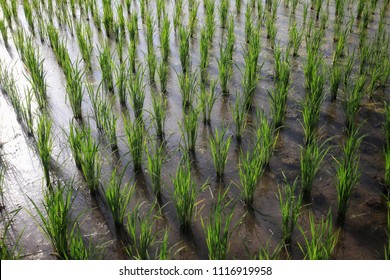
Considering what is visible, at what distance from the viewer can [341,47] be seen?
13.4 feet

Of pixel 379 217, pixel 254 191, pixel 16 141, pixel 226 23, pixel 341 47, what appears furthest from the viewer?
pixel 226 23

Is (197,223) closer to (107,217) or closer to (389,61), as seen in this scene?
(107,217)

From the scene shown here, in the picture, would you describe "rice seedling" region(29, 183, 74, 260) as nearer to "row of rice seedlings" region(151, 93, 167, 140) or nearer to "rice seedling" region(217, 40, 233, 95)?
"row of rice seedlings" region(151, 93, 167, 140)

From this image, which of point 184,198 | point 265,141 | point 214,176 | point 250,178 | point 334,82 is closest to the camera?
point 184,198

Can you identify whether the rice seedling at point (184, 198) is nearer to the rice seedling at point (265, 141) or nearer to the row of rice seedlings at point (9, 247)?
the rice seedling at point (265, 141)

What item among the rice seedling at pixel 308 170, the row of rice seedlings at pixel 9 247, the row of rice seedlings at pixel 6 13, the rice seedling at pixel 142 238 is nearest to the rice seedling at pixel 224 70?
the rice seedling at pixel 308 170

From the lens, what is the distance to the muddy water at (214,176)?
7.76 ft

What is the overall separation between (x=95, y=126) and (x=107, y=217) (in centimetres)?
104

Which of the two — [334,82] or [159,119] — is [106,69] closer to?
[159,119]

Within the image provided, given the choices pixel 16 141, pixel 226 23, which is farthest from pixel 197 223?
pixel 226 23

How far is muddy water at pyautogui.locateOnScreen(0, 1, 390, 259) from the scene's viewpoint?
237 cm

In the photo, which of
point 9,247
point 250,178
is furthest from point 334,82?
point 9,247

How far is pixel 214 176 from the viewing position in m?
2.83

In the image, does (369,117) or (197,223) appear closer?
(197,223)
